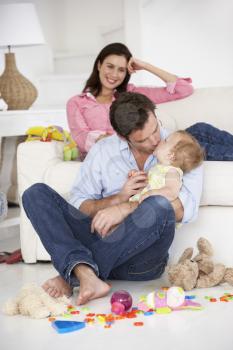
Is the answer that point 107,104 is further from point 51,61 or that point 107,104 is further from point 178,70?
point 51,61

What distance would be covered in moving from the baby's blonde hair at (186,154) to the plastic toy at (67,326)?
0.61m

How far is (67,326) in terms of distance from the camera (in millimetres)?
1778

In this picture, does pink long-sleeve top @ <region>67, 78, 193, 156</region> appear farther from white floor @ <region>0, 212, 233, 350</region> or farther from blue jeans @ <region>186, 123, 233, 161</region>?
white floor @ <region>0, 212, 233, 350</region>

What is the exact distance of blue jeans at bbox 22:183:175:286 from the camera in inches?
78.6

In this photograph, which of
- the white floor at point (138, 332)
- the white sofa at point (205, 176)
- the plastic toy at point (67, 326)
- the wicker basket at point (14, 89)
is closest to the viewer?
the white floor at point (138, 332)

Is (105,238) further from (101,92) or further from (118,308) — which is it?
(101,92)

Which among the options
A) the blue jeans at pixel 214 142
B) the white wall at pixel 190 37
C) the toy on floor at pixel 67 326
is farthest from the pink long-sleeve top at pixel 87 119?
the white wall at pixel 190 37

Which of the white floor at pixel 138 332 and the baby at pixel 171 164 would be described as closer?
the white floor at pixel 138 332

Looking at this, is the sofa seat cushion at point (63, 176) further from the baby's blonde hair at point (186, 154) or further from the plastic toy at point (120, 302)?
the plastic toy at point (120, 302)

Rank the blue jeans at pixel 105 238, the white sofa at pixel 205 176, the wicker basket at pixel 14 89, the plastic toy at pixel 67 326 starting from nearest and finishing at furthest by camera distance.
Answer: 1. the plastic toy at pixel 67 326
2. the blue jeans at pixel 105 238
3. the white sofa at pixel 205 176
4. the wicker basket at pixel 14 89

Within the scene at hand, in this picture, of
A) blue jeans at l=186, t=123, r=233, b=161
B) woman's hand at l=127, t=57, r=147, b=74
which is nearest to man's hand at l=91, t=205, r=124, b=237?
blue jeans at l=186, t=123, r=233, b=161

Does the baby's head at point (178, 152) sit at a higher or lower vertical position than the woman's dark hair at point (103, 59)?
lower

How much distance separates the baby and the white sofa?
0.23 m

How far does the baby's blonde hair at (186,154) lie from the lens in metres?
2.11
